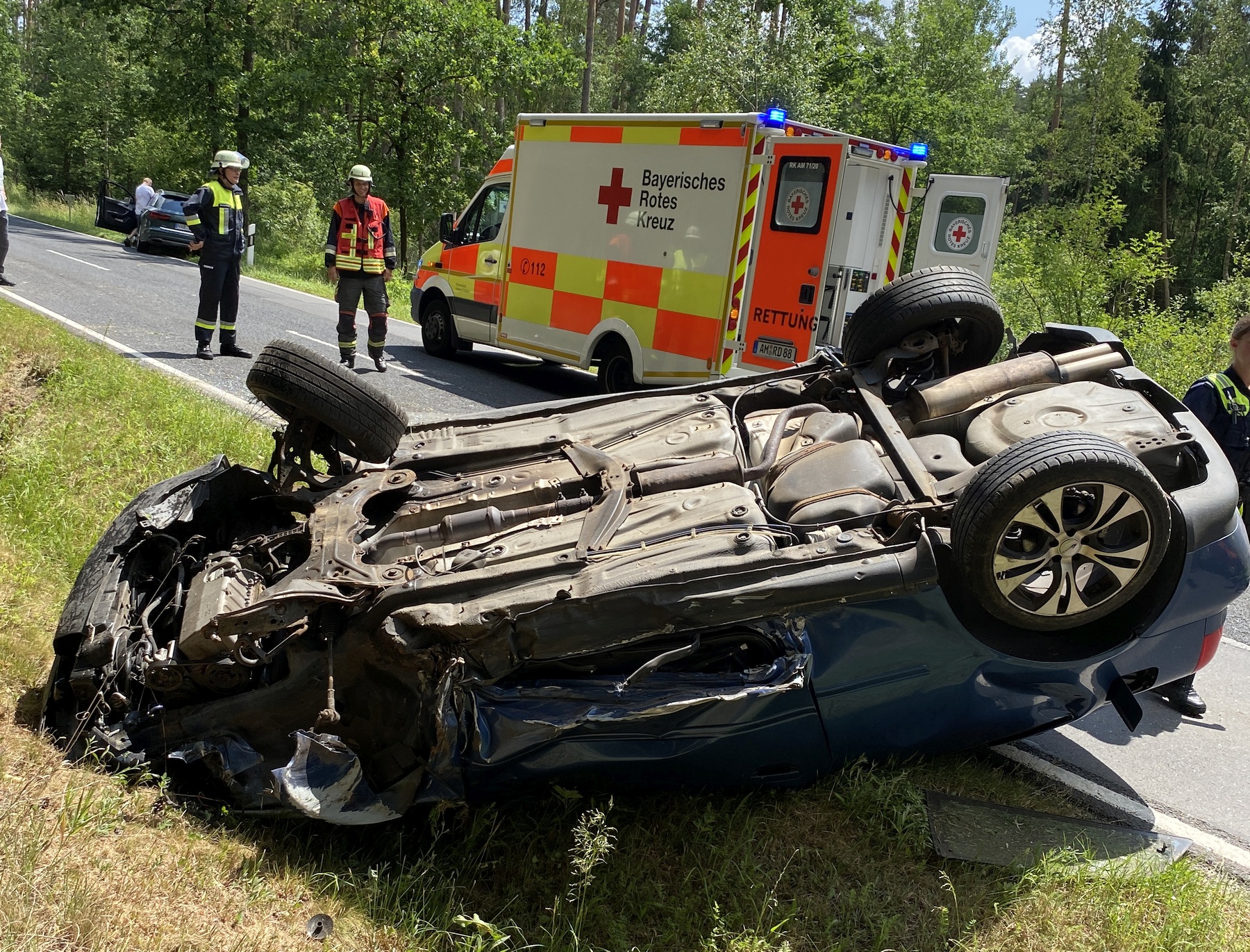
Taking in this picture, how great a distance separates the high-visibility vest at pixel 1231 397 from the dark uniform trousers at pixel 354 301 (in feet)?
22.1

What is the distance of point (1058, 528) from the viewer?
9.00 ft

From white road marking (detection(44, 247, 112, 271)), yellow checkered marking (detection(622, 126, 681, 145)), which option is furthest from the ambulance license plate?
white road marking (detection(44, 247, 112, 271))

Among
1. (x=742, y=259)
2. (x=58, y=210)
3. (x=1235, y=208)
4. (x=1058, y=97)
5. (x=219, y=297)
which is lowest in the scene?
(x=219, y=297)

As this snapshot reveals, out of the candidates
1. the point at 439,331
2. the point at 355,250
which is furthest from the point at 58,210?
the point at 355,250

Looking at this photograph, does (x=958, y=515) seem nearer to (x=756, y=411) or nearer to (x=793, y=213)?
(x=756, y=411)

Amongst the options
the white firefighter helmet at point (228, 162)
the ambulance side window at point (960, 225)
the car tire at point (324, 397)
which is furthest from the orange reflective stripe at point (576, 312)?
the car tire at point (324, 397)

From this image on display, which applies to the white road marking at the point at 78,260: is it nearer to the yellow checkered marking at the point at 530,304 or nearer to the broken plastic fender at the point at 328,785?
the yellow checkered marking at the point at 530,304

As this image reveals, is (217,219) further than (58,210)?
No

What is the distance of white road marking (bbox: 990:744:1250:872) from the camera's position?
10.9 ft

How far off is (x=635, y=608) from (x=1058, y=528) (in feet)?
4.02

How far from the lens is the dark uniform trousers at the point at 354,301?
887 centimetres

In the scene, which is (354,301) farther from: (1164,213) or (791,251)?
(1164,213)

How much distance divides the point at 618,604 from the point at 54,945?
1476 mm

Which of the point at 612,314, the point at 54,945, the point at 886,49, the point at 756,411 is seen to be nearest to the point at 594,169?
the point at 612,314
